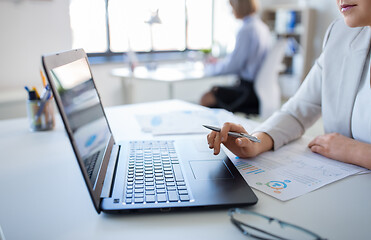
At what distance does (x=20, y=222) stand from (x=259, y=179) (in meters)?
0.49

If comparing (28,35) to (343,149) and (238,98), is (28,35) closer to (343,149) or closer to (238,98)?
(238,98)

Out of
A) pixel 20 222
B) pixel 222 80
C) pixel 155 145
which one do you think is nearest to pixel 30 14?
pixel 222 80

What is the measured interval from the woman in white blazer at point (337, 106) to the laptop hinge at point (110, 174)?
9.7 inches

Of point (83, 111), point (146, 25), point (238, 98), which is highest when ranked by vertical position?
point (146, 25)

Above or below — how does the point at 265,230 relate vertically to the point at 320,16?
below

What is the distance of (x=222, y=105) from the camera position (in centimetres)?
286

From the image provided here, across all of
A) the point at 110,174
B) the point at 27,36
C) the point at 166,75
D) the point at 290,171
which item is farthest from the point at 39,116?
the point at 27,36

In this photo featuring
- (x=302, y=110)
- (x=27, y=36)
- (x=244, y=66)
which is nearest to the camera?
(x=302, y=110)

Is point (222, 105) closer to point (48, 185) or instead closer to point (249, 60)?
point (249, 60)

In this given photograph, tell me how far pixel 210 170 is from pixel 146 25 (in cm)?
368

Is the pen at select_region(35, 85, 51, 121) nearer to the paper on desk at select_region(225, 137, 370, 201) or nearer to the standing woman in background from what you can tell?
the paper on desk at select_region(225, 137, 370, 201)

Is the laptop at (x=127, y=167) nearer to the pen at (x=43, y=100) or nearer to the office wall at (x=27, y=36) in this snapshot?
the pen at (x=43, y=100)

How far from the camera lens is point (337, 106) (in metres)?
1.05

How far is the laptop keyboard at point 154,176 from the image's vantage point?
65 centimetres
